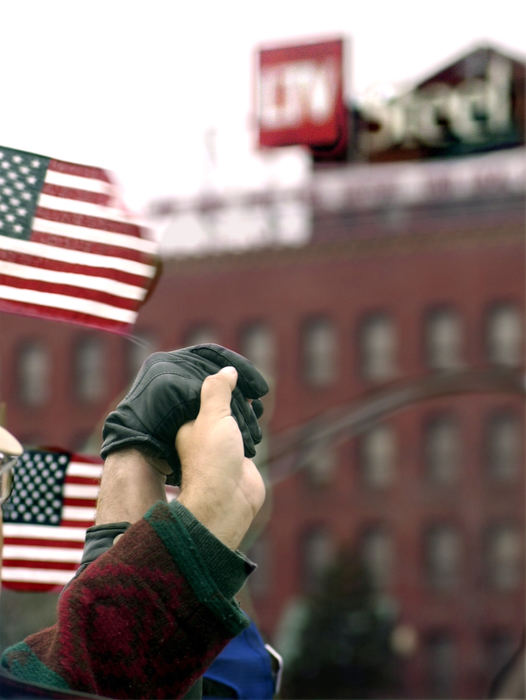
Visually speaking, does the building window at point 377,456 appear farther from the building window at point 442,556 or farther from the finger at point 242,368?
the finger at point 242,368

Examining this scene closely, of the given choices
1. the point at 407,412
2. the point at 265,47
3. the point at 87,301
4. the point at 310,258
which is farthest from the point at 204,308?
the point at 87,301

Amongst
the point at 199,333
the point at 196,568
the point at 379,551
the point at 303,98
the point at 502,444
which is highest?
the point at 303,98

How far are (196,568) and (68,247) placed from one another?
1.53m

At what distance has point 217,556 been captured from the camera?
191 centimetres

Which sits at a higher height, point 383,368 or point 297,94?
point 297,94

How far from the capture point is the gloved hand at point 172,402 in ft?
6.69

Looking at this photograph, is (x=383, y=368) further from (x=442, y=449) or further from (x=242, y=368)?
(x=242, y=368)

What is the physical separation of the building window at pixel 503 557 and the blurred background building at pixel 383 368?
0.18 feet

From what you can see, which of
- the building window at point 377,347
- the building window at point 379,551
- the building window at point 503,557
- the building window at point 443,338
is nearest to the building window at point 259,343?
the building window at point 377,347

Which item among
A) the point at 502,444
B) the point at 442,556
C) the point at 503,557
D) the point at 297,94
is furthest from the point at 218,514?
the point at 442,556

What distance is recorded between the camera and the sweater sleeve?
1.88 metres

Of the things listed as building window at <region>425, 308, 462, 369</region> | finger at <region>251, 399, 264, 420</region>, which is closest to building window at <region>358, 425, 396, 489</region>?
building window at <region>425, 308, 462, 369</region>

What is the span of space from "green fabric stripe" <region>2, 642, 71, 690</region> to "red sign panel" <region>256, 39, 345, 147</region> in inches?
1407

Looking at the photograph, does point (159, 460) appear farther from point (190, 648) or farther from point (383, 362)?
point (383, 362)
